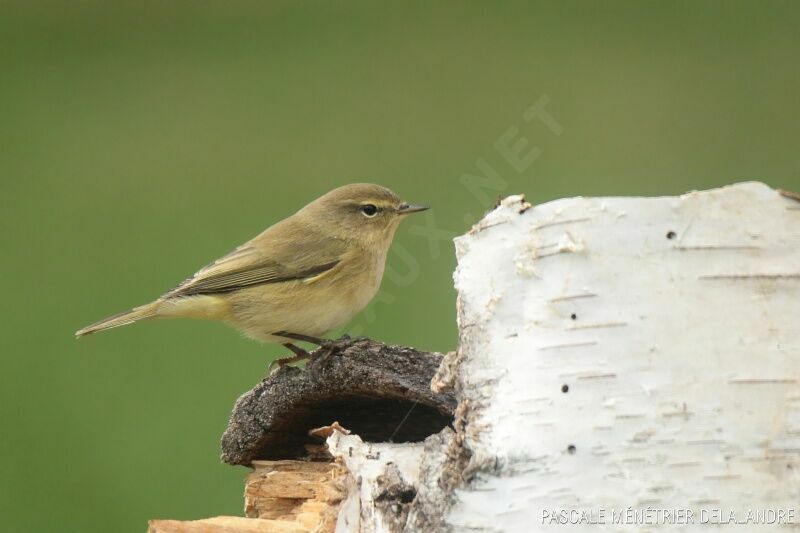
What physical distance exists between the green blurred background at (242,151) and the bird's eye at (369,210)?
0.97 metres

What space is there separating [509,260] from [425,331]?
3624 millimetres

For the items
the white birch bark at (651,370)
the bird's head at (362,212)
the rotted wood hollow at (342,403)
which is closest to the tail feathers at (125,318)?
the bird's head at (362,212)

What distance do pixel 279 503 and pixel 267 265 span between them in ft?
4.70

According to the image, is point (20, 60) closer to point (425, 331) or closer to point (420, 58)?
point (420, 58)

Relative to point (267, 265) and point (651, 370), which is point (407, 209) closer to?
point (267, 265)

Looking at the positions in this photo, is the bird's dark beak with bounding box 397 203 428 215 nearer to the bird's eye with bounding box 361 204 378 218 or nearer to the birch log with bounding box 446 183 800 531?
the bird's eye with bounding box 361 204 378 218

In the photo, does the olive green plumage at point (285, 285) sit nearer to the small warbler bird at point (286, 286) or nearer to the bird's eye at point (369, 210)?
the small warbler bird at point (286, 286)

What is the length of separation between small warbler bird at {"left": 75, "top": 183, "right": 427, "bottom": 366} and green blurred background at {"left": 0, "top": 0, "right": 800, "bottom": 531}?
1143 mm

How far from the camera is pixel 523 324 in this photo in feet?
9.04

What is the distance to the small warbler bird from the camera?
15.5ft

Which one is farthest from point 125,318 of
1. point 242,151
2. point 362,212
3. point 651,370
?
point 242,151

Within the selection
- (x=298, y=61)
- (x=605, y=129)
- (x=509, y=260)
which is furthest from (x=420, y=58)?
(x=509, y=260)

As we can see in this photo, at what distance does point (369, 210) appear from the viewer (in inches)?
208

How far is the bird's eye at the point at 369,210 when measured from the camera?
5.26 m
